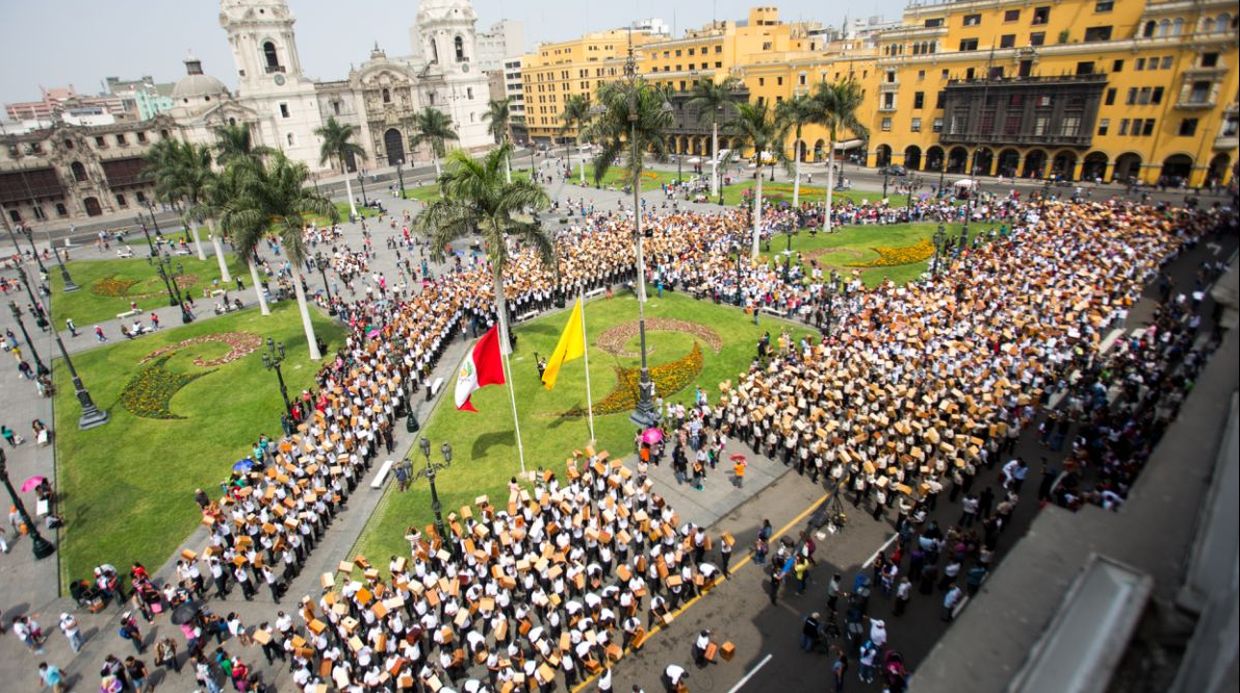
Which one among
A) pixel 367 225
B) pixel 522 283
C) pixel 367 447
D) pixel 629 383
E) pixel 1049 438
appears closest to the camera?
pixel 1049 438

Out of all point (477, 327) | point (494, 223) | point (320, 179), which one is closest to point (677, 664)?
point (494, 223)

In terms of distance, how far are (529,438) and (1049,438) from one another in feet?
55.9

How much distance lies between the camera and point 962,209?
47.6m

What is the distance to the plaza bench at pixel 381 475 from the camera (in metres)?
20.9

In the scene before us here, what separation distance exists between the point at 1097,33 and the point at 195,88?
296 ft

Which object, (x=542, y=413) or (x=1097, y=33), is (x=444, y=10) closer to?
(x=1097, y=33)

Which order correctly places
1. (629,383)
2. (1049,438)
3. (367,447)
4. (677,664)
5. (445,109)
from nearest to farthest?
(677,664) → (1049,438) → (367,447) → (629,383) → (445,109)

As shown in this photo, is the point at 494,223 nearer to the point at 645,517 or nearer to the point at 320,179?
the point at 645,517

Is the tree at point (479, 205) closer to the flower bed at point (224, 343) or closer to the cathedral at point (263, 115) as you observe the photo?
the flower bed at point (224, 343)

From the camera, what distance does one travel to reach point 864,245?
139 ft

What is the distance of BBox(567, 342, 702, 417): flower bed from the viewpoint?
2473cm

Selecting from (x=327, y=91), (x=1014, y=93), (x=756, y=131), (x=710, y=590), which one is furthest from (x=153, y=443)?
(x=327, y=91)

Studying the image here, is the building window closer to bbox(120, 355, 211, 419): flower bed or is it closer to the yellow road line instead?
the yellow road line

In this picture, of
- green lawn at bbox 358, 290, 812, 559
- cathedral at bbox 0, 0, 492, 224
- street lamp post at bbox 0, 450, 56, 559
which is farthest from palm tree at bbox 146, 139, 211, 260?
street lamp post at bbox 0, 450, 56, 559
